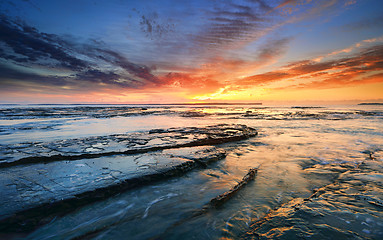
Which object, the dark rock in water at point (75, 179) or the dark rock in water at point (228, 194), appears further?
the dark rock in water at point (228, 194)

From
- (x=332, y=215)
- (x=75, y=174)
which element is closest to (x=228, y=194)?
(x=332, y=215)

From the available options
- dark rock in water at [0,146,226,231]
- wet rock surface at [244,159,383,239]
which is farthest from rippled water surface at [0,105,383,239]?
dark rock in water at [0,146,226,231]

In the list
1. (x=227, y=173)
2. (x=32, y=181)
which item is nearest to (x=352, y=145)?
(x=227, y=173)

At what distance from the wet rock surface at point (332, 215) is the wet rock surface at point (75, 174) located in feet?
8.06

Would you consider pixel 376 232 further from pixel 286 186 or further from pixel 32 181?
pixel 32 181

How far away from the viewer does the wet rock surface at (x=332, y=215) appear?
2150mm

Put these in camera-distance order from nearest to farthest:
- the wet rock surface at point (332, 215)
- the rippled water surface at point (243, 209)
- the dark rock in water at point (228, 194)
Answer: the wet rock surface at point (332, 215), the rippled water surface at point (243, 209), the dark rock in water at point (228, 194)

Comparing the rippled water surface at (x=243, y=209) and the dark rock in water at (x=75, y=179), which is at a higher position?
the dark rock in water at (x=75, y=179)

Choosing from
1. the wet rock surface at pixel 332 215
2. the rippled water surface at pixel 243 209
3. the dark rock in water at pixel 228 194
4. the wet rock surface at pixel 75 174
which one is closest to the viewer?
the wet rock surface at pixel 332 215

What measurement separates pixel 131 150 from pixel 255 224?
4.50 metres

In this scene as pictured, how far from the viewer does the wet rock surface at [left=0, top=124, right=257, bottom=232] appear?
8.55ft

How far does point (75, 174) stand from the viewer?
3.78 meters

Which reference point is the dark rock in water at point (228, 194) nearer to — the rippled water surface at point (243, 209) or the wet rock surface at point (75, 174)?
the rippled water surface at point (243, 209)

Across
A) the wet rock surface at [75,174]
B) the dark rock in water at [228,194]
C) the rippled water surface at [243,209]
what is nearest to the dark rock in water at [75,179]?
the wet rock surface at [75,174]
